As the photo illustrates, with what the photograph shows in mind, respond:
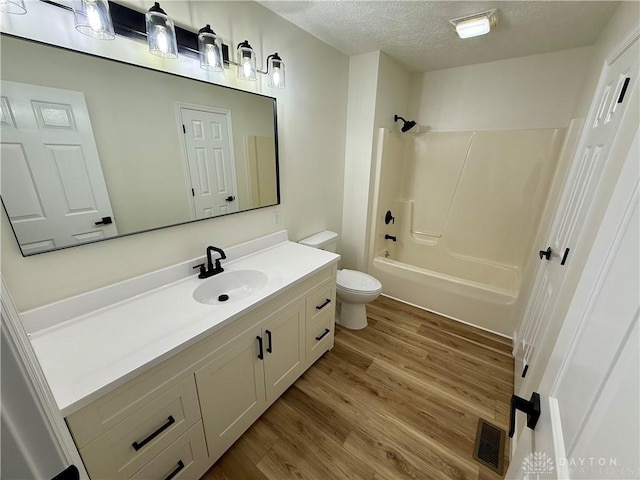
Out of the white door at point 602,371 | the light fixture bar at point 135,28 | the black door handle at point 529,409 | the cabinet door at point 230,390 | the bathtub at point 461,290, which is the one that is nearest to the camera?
the white door at point 602,371

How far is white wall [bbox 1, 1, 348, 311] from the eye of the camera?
38.0 inches

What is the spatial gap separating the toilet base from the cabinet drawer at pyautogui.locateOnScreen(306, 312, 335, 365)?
33 centimetres

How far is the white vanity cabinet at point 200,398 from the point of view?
0.84 meters

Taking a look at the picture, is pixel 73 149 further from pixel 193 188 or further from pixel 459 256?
pixel 459 256

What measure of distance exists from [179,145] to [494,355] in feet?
8.47

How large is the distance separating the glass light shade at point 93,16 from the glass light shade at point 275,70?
2.57 feet

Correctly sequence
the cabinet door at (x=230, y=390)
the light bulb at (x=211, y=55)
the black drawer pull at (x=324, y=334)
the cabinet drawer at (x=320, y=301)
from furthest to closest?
the black drawer pull at (x=324, y=334)
the cabinet drawer at (x=320, y=301)
the light bulb at (x=211, y=55)
the cabinet door at (x=230, y=390)

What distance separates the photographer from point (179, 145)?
1323 millimetres

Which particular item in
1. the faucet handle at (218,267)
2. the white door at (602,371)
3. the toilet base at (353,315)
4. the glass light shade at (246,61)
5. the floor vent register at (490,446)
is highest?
the glass light shade at (246,61)

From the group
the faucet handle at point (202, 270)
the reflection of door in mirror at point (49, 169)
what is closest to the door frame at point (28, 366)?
the reflection of door in mirror at point (49, 169)

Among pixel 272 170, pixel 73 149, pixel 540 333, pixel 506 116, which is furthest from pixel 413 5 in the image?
pixel 540 333

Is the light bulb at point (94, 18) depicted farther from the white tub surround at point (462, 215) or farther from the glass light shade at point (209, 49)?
the white tub surround at point (462, 215)

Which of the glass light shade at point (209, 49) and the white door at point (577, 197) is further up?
the glass light shade at point (209, 49)

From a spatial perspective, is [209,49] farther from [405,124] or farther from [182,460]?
[405,124]
